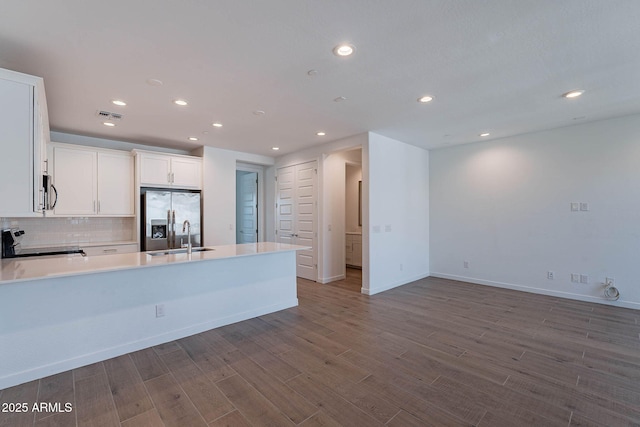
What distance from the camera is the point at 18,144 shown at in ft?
7.41

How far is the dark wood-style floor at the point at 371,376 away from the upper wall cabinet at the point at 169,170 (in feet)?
9.84

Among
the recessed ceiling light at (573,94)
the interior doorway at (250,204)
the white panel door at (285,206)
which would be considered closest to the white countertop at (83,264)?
the white panel door at (285,206)

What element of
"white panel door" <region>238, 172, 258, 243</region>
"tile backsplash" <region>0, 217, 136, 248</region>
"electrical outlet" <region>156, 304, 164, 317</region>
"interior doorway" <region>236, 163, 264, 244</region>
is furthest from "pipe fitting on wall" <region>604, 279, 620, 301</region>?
"tile backsplash" <region>0, 217, 136, 248</region>

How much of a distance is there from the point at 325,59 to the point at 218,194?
12.7 feet

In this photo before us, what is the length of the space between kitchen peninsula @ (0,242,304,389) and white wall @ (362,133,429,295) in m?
1.83

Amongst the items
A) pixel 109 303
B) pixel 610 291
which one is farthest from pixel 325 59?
pixel 610 291

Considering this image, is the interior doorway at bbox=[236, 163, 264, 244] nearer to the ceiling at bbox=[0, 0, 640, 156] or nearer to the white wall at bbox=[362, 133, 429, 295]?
the ceiling at bbox=[0, 0, 640, 156]

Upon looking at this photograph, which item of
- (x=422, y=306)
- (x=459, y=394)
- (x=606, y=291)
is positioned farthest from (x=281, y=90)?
(x=606, y=291)

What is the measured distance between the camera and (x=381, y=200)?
4.88 metres

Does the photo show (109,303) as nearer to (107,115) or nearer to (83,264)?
(83,264)

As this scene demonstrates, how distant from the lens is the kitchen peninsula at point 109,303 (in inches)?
89.4

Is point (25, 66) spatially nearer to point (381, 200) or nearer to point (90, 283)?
point (90, 283)

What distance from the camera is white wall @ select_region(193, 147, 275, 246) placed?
539 cm

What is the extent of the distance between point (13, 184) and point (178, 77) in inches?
62.6
